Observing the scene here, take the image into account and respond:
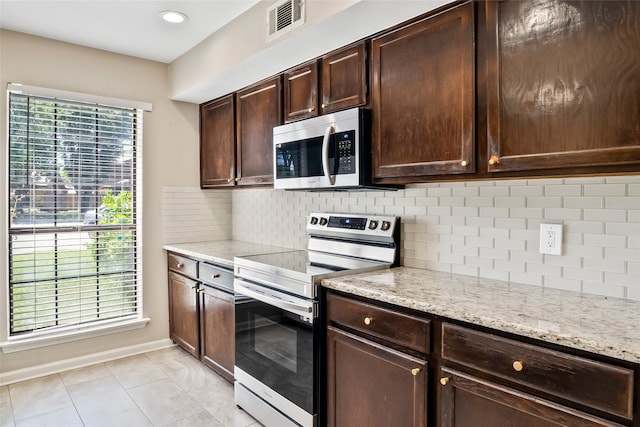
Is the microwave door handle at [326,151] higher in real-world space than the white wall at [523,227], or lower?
higher

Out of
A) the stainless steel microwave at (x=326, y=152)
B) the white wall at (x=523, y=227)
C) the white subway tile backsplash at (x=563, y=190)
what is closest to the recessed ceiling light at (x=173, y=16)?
the stainless steel microwave at (x=326, y=152)

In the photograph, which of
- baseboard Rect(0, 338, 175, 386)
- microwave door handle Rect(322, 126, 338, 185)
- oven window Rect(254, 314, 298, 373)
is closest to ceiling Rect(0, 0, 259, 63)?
microwave door handle Rect(322, 126, 338, 185)

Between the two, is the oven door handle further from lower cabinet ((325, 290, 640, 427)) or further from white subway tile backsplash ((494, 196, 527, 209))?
white subway tile backsplash ((494, 196, 527, 209))

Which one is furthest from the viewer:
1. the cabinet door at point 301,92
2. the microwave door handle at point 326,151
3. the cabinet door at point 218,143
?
the cabinet door at point 218,143

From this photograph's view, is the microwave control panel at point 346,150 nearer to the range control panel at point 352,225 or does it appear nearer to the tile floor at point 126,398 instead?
the range control panel at point 352,225

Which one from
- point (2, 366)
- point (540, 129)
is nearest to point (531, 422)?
point (540, 129)

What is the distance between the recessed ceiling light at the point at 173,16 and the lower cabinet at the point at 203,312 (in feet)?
5.35

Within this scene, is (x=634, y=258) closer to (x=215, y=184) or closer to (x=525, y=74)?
(x=525, y=74)

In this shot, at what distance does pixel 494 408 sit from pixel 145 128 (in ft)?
10.5

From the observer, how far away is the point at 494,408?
1271mm

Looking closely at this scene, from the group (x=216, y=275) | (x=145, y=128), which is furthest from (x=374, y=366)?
(x=145, y=128)

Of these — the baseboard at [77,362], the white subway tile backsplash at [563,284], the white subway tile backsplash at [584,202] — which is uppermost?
the white subway tile backsplash at [584,202]

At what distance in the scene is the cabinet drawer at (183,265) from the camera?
302 cm

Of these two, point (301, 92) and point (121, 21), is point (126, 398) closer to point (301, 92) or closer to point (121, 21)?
point (301, 92)
